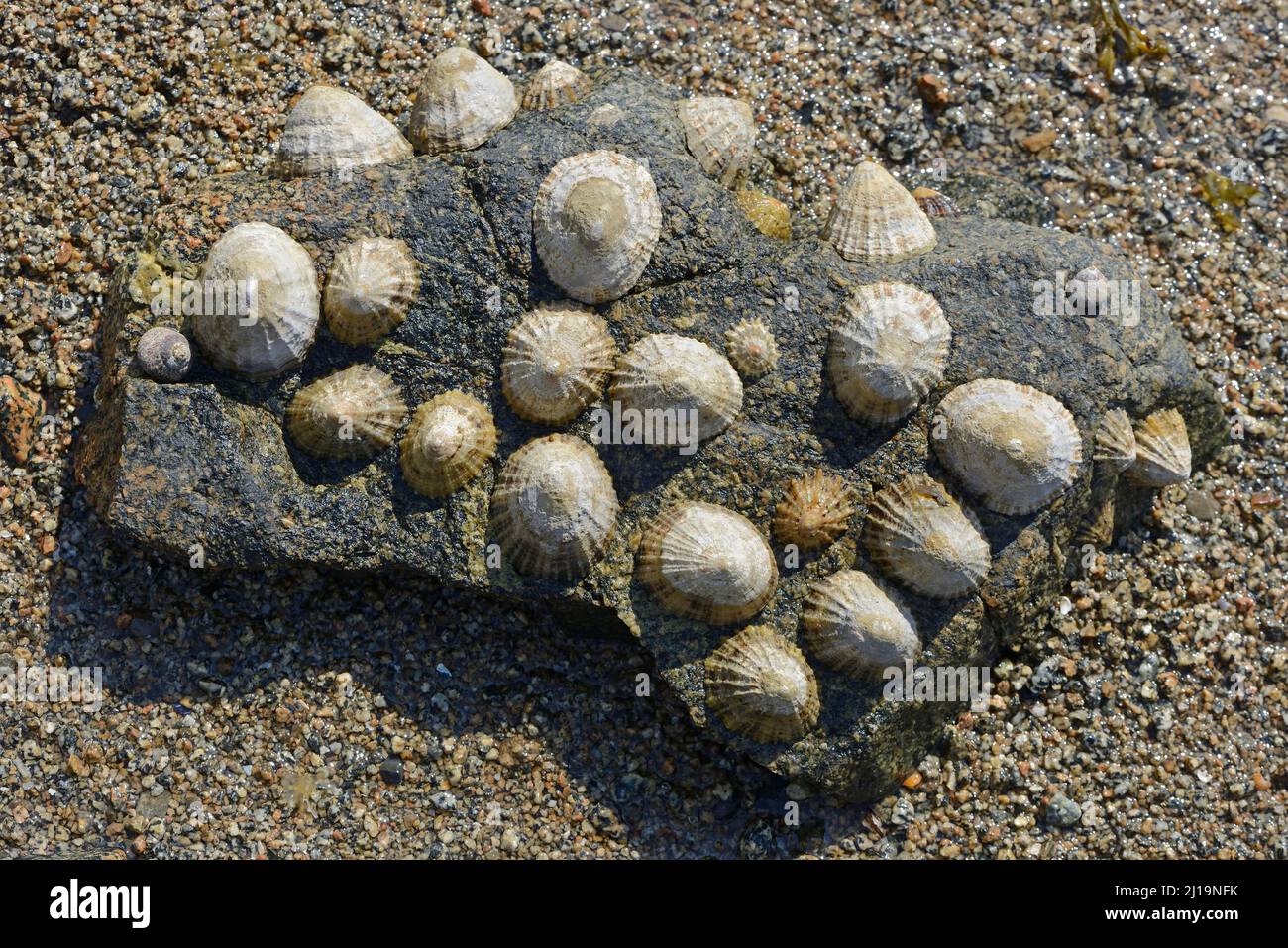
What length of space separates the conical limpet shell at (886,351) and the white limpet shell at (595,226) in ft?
3.01

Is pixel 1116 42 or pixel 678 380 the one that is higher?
pixel 1116 42

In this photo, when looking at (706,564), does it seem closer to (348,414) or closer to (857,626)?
(857,626)

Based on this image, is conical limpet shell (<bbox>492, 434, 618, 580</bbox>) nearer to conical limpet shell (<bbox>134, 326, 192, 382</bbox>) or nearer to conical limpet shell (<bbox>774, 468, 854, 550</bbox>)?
conical limpet shell (<bbox>774, 468, 854, 550</bbox>)

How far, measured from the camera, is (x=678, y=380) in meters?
4.63

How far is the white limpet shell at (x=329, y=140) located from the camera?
16.6ft

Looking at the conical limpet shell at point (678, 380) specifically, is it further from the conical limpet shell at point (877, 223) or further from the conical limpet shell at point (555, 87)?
the conical limpet shell at point (555, 87)

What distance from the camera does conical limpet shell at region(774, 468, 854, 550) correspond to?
15.5 ft

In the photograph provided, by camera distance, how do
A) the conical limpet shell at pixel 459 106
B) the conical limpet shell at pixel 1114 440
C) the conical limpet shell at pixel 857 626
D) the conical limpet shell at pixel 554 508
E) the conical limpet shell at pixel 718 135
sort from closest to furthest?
the conical limpet shell at pixel 554 508, the conical limpet shell at pixel 857 626, the conical limpet shell at pixel 1114 440, the conical limpet shell at pixel 459 106, the conical limpet shell at pixel 718 135

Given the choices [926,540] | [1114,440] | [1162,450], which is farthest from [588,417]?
[1162,450]

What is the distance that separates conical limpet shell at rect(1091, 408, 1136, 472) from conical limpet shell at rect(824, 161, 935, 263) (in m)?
1.10

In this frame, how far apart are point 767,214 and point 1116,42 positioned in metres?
2.48

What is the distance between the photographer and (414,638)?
508cm

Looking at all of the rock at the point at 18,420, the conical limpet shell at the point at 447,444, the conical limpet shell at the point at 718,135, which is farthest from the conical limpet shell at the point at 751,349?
the rock at the point at 18,420
